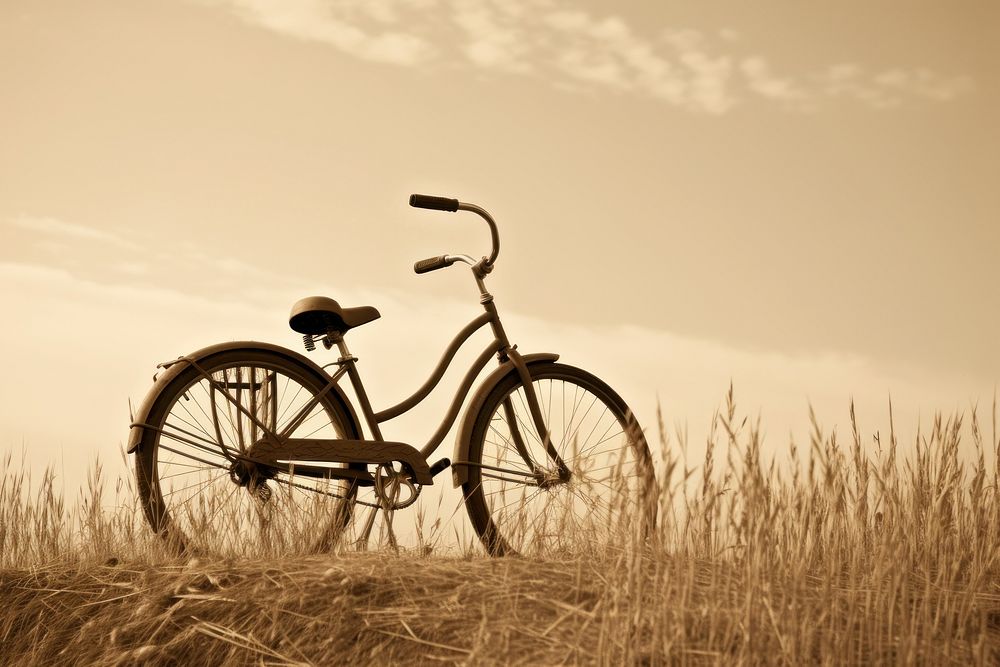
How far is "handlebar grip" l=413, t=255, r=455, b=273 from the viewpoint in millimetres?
4738

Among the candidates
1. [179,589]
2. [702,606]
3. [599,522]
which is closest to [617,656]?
[702,606]

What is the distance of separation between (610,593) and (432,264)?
2.03m

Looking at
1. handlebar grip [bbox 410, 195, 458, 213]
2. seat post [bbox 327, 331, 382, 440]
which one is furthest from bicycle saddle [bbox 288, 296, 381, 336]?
handlebar grip [bbox 410, 195, 458, 213]

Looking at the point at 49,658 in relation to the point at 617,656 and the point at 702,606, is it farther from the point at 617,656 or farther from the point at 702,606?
the point at 702,606

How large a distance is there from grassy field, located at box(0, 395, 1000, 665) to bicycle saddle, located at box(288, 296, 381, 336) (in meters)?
1.06

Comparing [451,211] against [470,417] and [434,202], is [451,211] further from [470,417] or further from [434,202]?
[470,417]

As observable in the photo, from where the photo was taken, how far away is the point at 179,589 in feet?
12.1

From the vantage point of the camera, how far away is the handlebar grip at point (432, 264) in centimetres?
474

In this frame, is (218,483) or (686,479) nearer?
(686,479)

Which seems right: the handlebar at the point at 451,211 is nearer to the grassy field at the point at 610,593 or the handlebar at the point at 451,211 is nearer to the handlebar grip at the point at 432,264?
the handlebar grip at the point at 432,264

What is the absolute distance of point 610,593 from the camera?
130 inches

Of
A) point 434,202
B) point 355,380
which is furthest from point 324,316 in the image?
point 434,202

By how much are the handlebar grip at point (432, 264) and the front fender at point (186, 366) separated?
75cm

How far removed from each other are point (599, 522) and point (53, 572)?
236 cm
